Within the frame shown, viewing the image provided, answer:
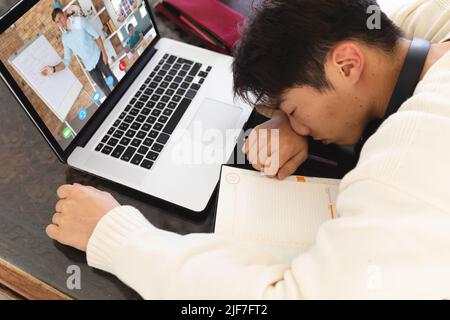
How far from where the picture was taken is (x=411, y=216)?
0.42 m

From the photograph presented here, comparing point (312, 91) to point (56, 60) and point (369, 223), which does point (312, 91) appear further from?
point (56, 60)

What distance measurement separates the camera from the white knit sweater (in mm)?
413

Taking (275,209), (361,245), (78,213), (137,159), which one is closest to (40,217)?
(78,213)

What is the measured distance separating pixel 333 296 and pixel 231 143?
1.21ft

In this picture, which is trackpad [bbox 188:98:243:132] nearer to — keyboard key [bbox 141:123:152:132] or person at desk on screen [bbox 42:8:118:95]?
keyboard key [bbox 141:123:152:132]

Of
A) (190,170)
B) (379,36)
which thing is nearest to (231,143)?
(190,170)

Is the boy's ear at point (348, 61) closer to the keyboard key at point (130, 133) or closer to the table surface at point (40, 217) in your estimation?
the table surface at point (40, 217)

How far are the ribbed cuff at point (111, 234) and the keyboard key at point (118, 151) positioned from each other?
137mm

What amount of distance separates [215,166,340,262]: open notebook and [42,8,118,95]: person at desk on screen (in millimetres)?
310

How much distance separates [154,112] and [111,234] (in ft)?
0.96

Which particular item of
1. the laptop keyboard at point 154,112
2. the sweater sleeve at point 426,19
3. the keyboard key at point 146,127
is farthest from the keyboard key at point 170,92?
the sweater sleeve at point 426,19

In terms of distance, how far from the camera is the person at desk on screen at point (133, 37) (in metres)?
0.78

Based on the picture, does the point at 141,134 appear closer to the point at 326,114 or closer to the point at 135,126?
the point at 135,126
